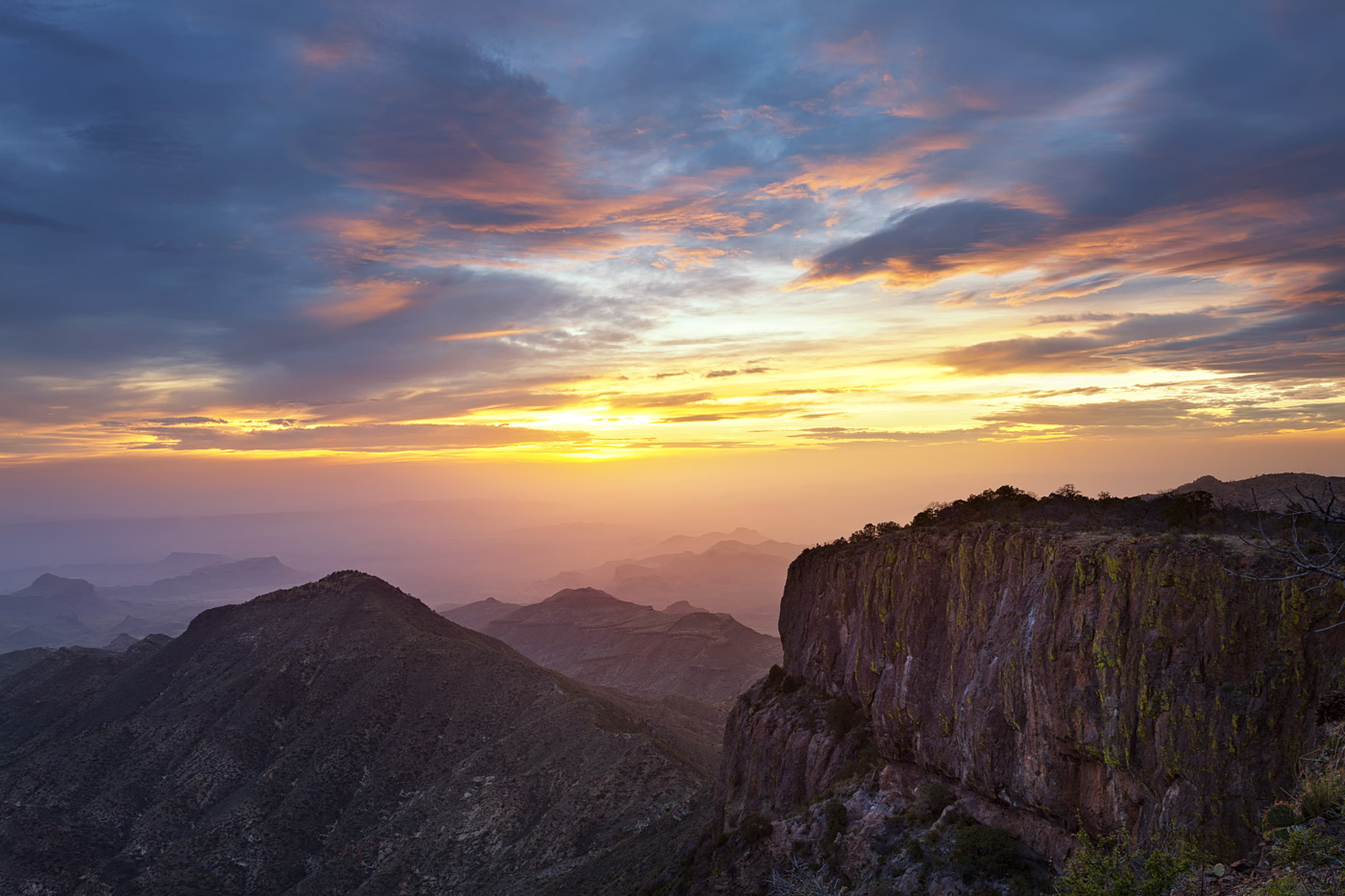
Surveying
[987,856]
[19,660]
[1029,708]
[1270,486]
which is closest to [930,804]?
[987,856]

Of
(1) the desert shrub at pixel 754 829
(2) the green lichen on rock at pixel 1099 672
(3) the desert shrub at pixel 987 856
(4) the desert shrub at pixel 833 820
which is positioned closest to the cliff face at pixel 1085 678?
(2) the green lichen on rock at pixel 1099 672

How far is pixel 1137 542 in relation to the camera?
27.3m

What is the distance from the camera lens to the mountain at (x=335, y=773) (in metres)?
69.6

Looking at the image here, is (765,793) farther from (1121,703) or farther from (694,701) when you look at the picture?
(694,701)

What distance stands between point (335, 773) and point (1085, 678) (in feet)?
284

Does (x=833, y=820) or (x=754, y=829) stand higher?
(x=833, y=820)

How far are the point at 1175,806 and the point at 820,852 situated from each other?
62.7ft

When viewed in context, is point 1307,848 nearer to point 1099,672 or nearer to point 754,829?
point 1099,672

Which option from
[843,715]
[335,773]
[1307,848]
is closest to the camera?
[1307,848]

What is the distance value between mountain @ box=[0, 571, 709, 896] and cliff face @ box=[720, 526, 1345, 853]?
96.5 feet

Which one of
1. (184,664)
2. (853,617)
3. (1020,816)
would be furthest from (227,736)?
(1020,816)

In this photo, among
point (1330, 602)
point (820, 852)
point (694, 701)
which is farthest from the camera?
point (694, 701)

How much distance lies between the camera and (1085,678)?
88.7ft

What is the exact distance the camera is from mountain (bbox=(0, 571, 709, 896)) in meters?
69.6
